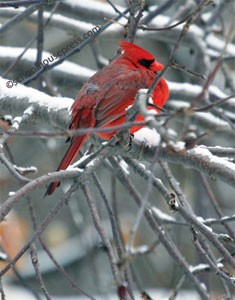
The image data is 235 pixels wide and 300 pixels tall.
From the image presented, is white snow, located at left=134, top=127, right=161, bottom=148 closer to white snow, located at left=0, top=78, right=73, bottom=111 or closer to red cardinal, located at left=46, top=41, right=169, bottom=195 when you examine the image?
red cardinal, located at left=46, top=41, right=169, bottom=195

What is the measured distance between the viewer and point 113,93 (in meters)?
3.32

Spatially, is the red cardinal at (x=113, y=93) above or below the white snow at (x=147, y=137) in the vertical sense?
above

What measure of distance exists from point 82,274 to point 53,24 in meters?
3.95

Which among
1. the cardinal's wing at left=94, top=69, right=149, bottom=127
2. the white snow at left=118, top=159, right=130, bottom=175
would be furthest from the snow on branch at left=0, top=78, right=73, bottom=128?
the white snow at left=118, top=159, right=130, bottom=175

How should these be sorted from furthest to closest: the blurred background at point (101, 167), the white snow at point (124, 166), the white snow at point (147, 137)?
the blurred background at point (101, 167) < the white snow at point (124, 166) < the white snow at point (147, 137)

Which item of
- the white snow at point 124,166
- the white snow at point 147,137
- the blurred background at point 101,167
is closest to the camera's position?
the white snow at point 147,137

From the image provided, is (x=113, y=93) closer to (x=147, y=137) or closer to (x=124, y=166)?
(x=124, y=166)

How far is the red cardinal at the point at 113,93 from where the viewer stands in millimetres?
3150

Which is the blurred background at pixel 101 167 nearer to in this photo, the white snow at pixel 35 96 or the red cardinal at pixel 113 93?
the red cardinal at pixel 113 93

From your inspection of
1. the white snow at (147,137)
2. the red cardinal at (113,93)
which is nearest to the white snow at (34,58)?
the red cardinal at (113,93)

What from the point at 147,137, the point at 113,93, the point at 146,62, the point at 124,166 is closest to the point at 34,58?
the point at 146,62

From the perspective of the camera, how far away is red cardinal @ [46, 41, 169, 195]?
124 inches

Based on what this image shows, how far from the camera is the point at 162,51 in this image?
7840mm

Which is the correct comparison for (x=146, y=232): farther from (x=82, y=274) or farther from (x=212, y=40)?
(x=212, y=40)
